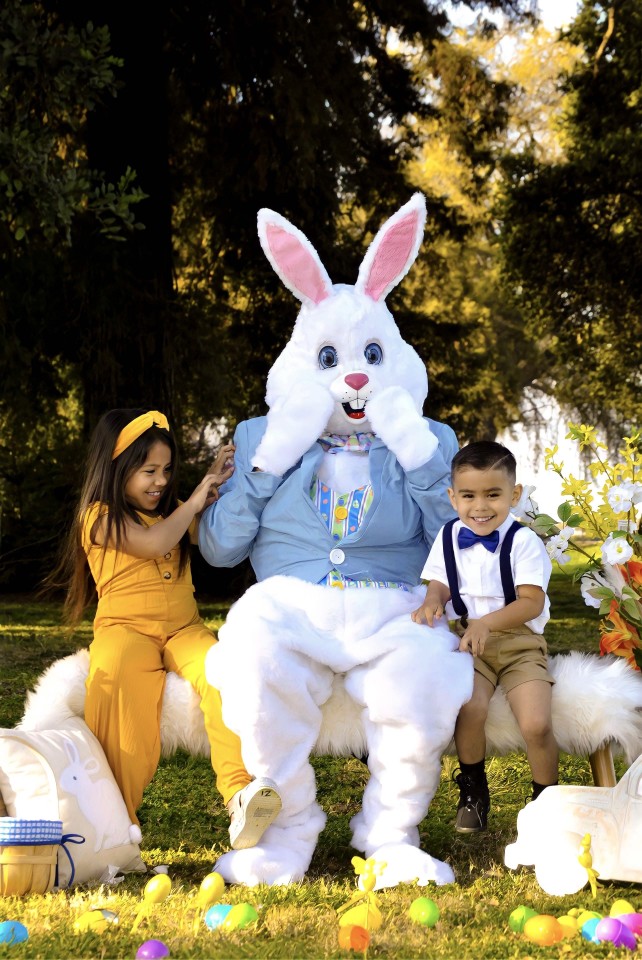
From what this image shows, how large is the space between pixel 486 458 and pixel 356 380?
1.89 ft

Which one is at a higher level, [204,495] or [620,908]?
[204,495]

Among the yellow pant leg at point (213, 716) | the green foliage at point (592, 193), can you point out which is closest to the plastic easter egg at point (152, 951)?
the yellow pant leg at point (213, 716)

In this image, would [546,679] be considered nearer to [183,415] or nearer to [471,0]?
[183,415]

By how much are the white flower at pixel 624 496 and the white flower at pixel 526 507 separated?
0.27 meters

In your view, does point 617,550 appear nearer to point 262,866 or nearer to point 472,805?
point 472,805

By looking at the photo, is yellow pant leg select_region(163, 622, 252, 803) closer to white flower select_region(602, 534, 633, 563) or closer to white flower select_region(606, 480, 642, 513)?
white flower select_region(602, 534, 633, 563)

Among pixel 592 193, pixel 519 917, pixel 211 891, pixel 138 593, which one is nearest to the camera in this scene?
pixel 519 917

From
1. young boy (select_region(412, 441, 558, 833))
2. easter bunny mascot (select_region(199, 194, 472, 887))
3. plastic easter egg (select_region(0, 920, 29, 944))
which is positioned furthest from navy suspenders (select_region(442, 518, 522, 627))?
plastic easter egg (select_region(0, 920, 29, 944))

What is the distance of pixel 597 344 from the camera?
50.0 ft

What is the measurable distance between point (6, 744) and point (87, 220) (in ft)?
17.2

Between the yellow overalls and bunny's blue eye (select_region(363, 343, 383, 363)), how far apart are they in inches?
35.3

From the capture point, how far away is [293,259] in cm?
359

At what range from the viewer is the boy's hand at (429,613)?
3102mm

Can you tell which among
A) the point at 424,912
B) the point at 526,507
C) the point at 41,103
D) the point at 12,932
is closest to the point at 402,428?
the point at 526,507
